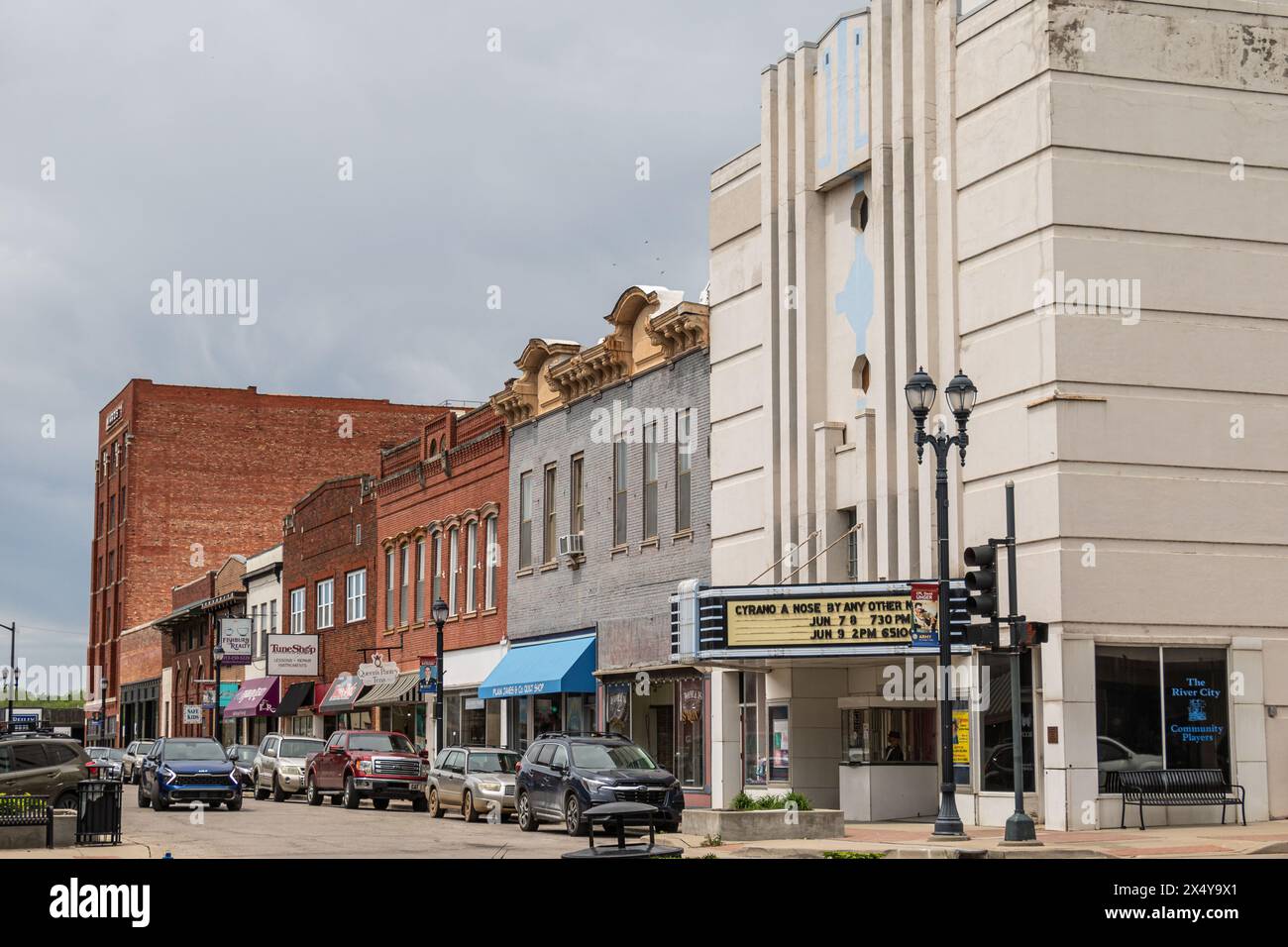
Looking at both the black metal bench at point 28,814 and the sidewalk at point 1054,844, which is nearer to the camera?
the sidewalk at point 1054,844

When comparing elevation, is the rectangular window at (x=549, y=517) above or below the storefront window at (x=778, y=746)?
above

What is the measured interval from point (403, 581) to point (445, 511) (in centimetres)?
427

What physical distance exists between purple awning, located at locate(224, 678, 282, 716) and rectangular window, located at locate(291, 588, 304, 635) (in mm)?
2074

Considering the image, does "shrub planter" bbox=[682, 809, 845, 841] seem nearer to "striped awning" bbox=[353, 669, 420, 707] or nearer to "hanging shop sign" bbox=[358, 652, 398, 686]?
"striped awning" bbox=[353, 669, 420, 707]

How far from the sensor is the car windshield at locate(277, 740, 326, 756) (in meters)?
46.4

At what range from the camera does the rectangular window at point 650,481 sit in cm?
3975

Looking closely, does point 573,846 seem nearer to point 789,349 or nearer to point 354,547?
point 789,349

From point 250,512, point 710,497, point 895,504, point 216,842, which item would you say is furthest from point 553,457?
point 250,512

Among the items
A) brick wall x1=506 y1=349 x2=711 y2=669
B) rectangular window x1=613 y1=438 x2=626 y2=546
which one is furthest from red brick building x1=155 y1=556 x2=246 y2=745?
rectangular window x1=613 y1=438 x2=626 y2=546

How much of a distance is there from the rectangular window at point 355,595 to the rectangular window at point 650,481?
21.0 meters

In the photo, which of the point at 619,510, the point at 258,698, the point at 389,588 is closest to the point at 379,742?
the point at 619,510

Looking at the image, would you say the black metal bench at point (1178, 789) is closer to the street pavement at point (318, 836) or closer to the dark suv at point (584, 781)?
the dark suv at point (584, 781)

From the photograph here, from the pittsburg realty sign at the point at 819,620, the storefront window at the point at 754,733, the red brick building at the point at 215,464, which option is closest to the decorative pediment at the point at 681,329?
the storefront window at the point at 754,733

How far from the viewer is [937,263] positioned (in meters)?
29.8
